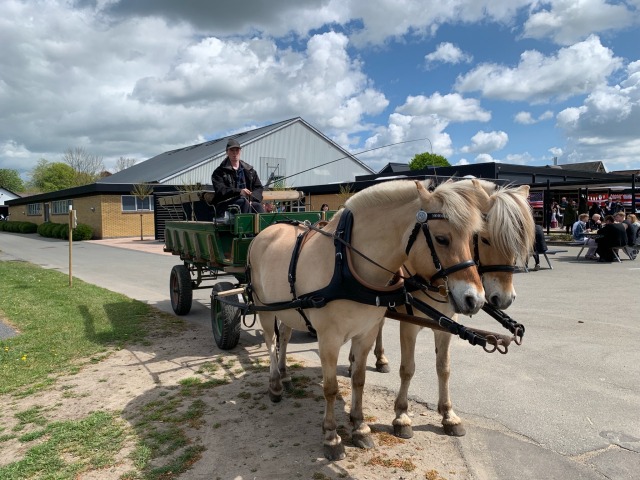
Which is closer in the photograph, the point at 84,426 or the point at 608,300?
the point at 84,426

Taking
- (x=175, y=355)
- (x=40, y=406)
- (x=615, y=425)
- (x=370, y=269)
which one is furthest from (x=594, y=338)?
(x=40, y=406)

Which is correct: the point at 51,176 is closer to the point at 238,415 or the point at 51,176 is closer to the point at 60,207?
the point at 60,207

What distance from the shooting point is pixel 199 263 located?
7285 mm

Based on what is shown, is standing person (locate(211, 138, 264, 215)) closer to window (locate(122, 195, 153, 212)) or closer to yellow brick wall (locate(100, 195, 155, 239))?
yellow brick wall (locate(100, 195, 155, 239))

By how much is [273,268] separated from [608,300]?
749 centimetres

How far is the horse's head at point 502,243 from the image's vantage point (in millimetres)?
3027

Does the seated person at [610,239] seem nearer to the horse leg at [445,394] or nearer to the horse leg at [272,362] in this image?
the horse leg at [445,394]

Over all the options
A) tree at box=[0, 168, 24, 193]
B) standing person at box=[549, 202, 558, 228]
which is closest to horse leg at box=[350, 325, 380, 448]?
standing person at box=[549, 202, 558, 228]

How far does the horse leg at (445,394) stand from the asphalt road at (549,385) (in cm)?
11

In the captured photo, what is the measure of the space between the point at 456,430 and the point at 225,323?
3.13 metres

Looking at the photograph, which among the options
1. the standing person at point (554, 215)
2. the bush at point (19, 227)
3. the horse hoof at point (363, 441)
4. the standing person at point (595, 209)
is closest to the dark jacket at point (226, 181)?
the horse hoof at point (363, 441)

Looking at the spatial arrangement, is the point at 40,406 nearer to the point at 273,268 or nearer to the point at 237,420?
the point at 237,420

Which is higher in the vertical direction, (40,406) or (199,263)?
(199,263)

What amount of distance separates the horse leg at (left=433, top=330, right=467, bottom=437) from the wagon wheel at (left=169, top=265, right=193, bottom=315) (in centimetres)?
491
